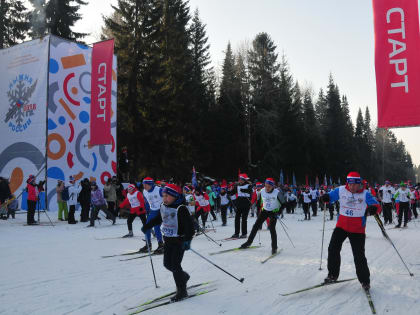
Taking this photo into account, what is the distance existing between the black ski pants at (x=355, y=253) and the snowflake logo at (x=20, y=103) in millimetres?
19432

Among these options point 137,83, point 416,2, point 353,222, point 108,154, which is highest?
point 137,83

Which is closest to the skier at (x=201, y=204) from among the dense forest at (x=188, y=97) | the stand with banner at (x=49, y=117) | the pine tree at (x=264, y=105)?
the stand with banner at (x=49, y=117)

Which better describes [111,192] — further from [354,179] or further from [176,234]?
[354,179]

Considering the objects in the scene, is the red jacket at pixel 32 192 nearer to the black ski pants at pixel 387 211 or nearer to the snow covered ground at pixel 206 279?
the snow covered ground at pixel 206 279

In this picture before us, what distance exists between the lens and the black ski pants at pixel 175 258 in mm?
5504

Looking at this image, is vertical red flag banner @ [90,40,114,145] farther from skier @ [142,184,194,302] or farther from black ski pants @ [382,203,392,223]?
skier @ [142,184,194,302]

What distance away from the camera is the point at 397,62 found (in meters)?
9.02

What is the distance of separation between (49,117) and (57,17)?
13.3 meters

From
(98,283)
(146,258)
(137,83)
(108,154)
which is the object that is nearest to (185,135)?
(137,83)

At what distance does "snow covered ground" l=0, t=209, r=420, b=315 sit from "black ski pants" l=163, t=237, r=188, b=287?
12.7 inches

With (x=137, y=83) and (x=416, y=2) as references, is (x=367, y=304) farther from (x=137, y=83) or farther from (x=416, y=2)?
(x=137, y=83)

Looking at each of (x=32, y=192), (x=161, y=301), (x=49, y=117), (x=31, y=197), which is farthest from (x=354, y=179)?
(x=49, y=117)

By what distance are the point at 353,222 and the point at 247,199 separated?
5762mm

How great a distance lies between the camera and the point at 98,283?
6.44 m
